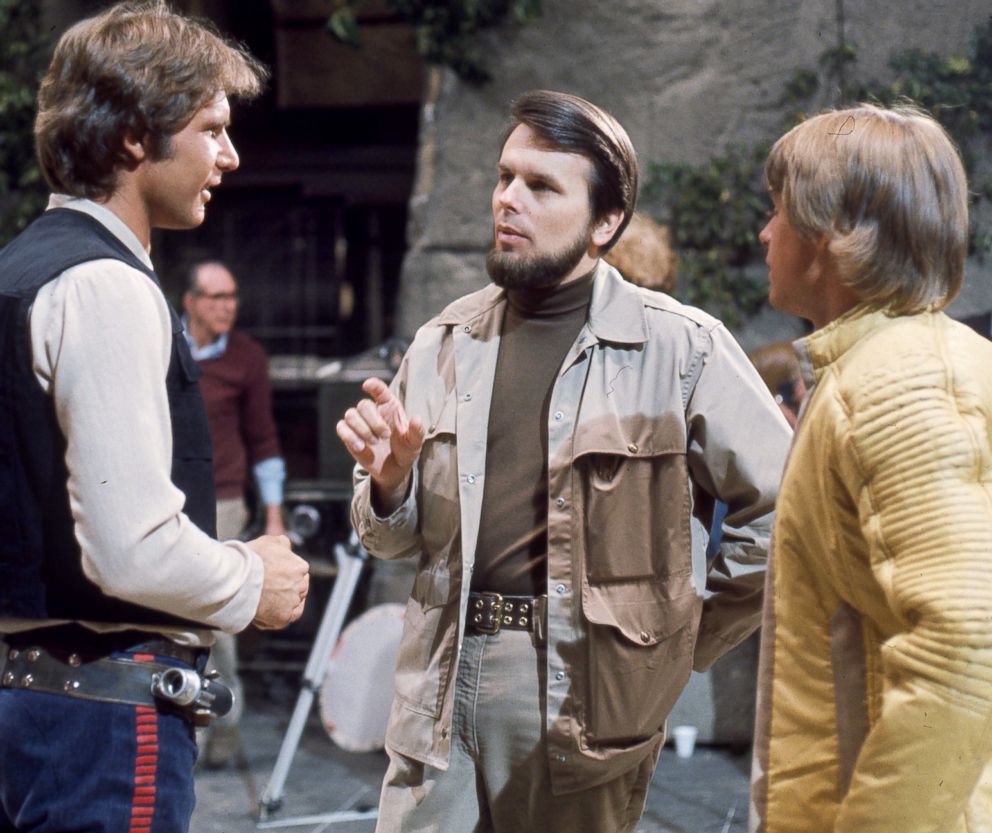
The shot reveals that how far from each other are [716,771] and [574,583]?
304 centimetres

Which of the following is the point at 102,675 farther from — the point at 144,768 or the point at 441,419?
the point at 441,419

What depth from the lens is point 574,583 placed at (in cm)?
242

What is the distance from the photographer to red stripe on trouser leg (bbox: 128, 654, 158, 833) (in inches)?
72.8

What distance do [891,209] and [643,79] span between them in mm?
4073

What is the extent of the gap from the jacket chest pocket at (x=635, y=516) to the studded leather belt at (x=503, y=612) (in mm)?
127

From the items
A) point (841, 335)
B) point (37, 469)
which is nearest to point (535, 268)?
point (841, 335)

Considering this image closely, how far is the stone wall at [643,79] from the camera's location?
546 centimetres

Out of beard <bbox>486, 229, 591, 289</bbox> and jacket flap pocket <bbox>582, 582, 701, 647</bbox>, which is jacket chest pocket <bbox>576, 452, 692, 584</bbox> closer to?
jacket flap pocket <bbox>582, 582, 701, 647</bbox>

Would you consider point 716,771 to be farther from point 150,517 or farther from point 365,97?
point 365,97

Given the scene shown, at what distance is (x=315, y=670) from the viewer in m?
4.73

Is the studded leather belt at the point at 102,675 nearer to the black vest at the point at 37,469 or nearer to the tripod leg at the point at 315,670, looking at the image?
the black vest at the point at 37,469

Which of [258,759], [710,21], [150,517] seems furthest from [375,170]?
[150,517]

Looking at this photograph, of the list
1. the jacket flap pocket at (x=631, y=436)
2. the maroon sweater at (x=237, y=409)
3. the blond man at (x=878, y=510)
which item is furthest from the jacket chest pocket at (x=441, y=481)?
the maroon sweater at (x=237, y=409)

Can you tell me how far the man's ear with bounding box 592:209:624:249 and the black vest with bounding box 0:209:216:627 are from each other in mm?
1077
